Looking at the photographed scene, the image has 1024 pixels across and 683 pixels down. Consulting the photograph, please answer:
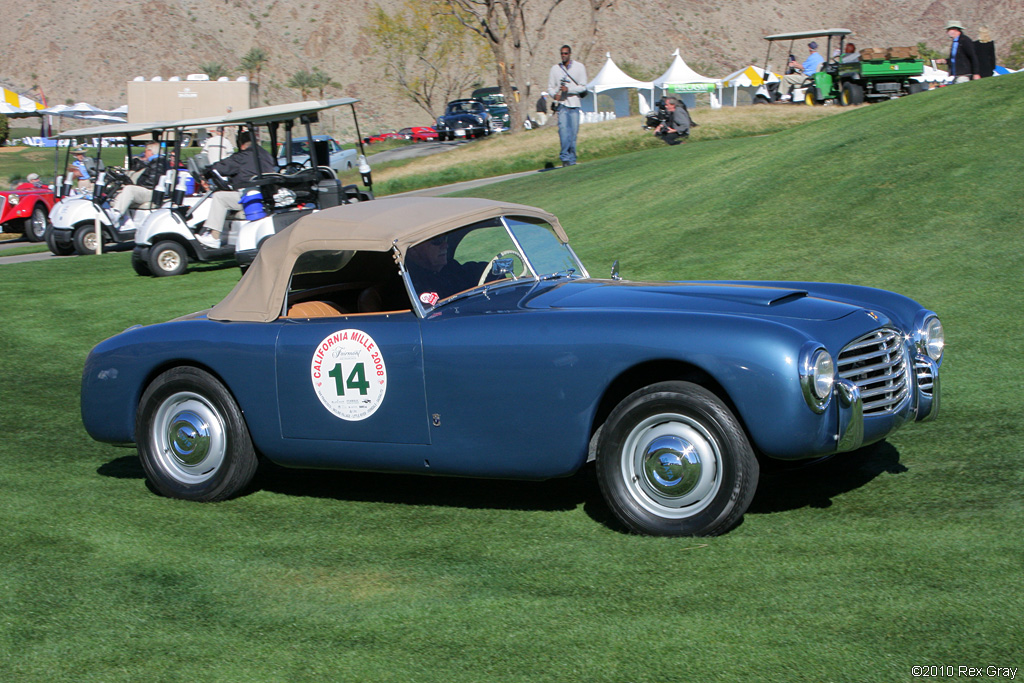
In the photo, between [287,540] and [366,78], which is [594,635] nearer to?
[287,540]

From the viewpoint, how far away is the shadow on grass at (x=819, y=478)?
180 inches

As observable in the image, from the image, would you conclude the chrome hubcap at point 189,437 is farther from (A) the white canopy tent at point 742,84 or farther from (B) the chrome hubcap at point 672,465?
(A) the white canopy tent at point 742,84

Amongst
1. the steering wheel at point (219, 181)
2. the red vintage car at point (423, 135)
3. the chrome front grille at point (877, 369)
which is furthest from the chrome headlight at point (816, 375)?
the red vintage car at point (423, 135)

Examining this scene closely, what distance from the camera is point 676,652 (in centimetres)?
316

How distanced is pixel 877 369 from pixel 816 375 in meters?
0.55

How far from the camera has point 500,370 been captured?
4414 millimetres

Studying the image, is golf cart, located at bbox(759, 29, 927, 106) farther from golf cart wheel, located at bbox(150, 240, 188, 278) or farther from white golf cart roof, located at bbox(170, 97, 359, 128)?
golf cart wheel, located at bbox(150, 240, 188, 278)

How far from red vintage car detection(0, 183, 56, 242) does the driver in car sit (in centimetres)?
1894

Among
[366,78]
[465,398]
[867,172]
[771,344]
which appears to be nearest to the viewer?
[771,344]

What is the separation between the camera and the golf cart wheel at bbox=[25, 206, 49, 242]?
21.9 metres

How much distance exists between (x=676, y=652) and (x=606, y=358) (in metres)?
1.39

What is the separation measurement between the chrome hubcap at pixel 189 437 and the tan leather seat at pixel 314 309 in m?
0.65

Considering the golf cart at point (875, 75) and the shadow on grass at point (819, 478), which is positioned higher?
the golf cart at point (875, 75)

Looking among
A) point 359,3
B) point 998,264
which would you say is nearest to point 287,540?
point 998,264
